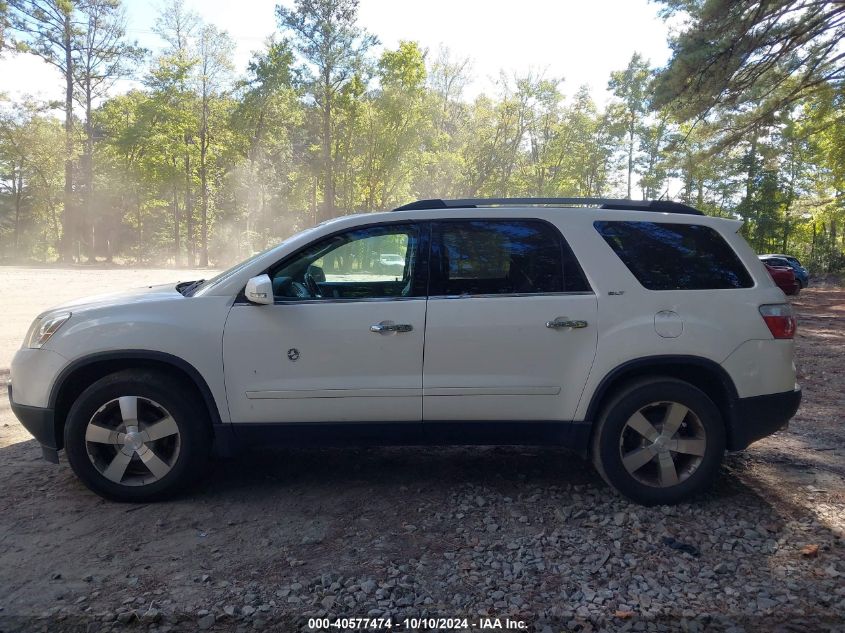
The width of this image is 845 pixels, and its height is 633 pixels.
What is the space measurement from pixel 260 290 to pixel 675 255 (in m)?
2.63

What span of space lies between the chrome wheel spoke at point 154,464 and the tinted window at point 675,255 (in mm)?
3140

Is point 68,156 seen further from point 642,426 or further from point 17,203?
point 642,426

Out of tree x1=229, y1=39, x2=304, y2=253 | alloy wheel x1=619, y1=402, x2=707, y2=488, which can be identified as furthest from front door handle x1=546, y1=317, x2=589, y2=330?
tree x1=229, y1=39, x2=304, y2=253

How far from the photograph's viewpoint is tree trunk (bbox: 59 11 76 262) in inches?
1610

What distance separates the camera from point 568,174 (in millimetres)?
46594

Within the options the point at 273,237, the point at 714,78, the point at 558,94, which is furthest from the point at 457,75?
the point at 714,78

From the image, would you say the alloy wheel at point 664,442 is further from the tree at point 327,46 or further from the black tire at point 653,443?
the tree at point 327,46

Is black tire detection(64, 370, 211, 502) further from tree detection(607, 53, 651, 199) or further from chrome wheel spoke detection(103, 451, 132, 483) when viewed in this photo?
tree detection(607, 53, 651, 199)

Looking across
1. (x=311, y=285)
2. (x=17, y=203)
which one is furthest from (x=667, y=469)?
(x=17, y=203)

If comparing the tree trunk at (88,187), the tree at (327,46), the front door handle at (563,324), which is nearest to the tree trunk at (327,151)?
the tree at (327,46)

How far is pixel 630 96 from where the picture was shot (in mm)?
42781

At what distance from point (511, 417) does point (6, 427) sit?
4.56 meters

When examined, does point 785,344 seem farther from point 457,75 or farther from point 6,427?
point 457,75

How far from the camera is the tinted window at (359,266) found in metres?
3.79
